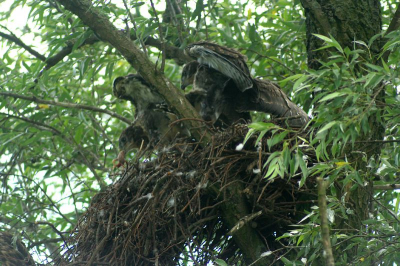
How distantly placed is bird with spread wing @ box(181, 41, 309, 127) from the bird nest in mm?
553

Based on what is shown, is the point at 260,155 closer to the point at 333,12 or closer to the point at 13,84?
the point at 333,12

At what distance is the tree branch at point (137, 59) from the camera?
4023mm

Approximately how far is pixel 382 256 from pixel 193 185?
1.30 meters

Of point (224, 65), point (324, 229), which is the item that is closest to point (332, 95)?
point (324, 229)

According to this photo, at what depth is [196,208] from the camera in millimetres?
4043

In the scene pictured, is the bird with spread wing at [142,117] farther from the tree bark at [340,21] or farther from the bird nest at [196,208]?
the tree bark at [340,21]

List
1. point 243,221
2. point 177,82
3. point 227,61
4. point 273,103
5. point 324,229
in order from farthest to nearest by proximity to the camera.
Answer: point 177,82 → point 273,103 → point 227,61 → point 243,221 → point 324,229

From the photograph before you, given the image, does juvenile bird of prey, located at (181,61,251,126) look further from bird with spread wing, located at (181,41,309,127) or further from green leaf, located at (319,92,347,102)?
green leaf, located at (319,92,347,102)

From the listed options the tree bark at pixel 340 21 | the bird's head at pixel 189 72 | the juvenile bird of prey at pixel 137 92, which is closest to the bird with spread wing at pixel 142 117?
the juvenile bird of prey at pixel 137 92

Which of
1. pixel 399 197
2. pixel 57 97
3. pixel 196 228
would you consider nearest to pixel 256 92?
pixel 196 228

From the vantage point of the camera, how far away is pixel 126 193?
4449 millimetres

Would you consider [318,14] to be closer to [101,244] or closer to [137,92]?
[137,92]

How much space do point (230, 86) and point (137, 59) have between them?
101 cm

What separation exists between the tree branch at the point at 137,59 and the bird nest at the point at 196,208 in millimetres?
247
